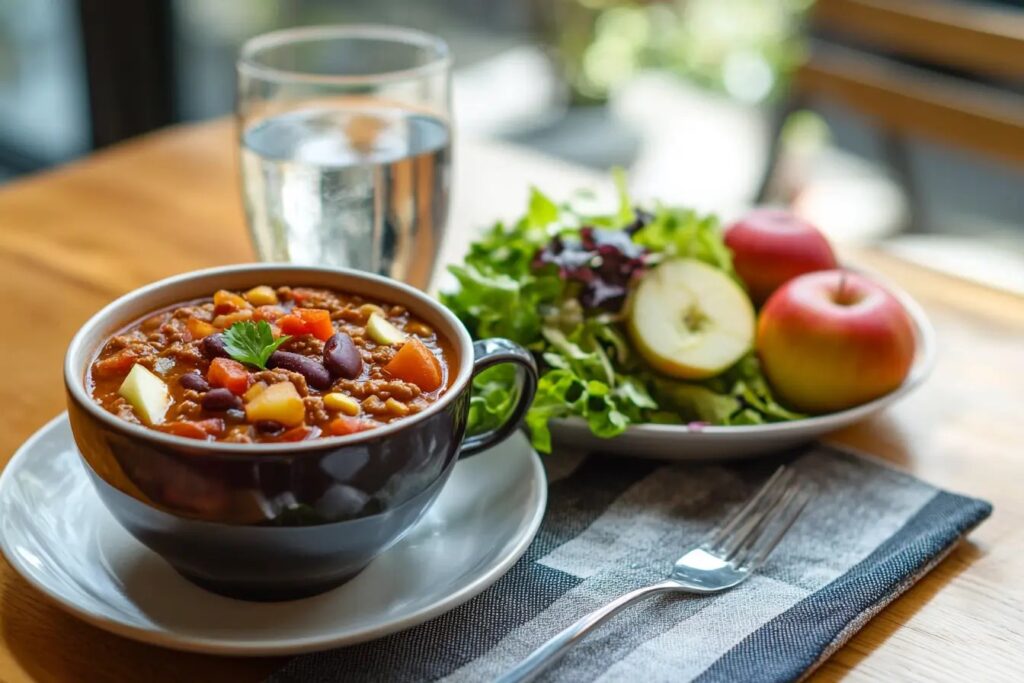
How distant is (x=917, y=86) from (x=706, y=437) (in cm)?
198

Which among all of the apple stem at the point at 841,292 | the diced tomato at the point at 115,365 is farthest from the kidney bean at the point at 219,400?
the apple stem at the point at 841,292

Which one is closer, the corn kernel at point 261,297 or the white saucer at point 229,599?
the white saucer at point 229,599

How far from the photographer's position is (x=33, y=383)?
1.34 meters

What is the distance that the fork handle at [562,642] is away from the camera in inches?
34.7

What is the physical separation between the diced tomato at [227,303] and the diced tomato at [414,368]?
175mm

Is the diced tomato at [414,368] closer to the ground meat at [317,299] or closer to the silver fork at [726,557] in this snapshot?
the ground meat at [317,299]

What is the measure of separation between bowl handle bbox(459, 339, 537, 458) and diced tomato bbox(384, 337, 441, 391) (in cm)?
4

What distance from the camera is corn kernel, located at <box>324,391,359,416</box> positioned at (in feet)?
3.09

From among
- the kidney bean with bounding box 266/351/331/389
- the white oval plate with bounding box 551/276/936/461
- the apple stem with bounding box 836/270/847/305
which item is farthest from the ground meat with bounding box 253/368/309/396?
the apple stem with bounding box 836/270/847/305

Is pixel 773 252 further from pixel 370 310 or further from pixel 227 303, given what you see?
pixel 227 303

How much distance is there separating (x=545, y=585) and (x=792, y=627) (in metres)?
0.22

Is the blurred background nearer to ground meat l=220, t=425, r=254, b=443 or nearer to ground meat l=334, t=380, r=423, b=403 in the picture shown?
ground meat l=334, t=380, r=423, b=403

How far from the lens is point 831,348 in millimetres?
1303

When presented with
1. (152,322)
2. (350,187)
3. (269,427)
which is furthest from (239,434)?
(350,187)
